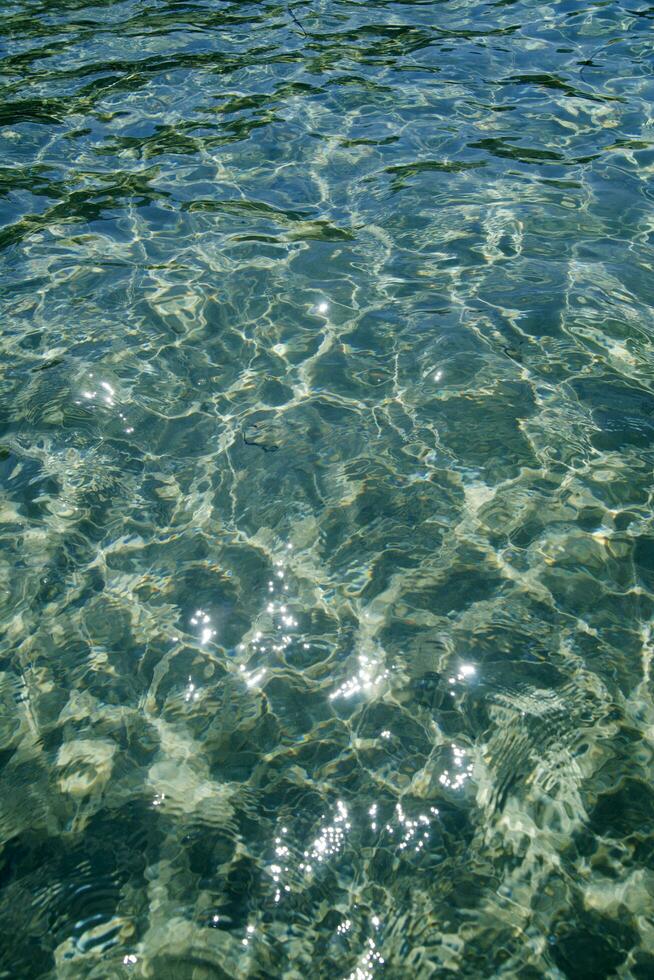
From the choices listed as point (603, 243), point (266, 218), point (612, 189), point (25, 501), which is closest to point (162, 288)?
point (266, 218)

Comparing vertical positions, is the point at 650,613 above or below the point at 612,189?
below

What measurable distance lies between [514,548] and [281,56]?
716 cm

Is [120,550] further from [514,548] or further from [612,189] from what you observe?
[612,189]

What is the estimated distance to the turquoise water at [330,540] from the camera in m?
2.96

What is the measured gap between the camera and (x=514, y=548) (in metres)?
4.16

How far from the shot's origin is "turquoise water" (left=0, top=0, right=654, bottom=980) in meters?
2.96

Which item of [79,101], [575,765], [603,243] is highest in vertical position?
[79,101]

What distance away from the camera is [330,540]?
4.27 metres

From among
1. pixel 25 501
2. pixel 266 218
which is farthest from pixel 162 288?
pixel 25 501

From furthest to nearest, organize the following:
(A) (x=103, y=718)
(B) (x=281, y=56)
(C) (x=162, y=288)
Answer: (B) (x=281, y=56), (C) (x=162, y=288), (A) (x=103, y=718)

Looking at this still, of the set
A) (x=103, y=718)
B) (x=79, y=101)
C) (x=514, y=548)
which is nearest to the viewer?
(x=103, y=718)

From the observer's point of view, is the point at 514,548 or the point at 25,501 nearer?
the point at 514,548

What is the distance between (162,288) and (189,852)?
398 cm

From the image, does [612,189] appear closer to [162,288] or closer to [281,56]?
[162,288]
